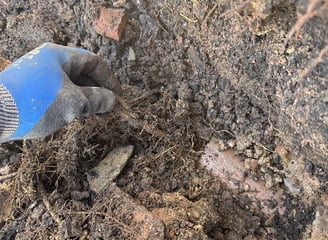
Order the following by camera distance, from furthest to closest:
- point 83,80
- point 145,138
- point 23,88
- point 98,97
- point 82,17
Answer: point 82,17
point 145,138
point 83,80
point 98,97
point 23,88

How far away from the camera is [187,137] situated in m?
1.99

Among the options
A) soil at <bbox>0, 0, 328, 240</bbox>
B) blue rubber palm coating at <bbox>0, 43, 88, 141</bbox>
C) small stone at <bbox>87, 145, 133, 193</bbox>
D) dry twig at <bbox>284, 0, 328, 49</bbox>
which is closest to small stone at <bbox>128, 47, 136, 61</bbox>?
soil at <bbox>0, 0, 328, 240</bbox>

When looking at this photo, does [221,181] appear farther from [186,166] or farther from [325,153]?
[325,153]

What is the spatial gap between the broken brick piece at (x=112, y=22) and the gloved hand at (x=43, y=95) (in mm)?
362

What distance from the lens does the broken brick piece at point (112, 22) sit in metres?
2.02

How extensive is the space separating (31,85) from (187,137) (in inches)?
29.1

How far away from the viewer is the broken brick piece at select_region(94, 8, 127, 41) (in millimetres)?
2018

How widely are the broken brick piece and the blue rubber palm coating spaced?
50 cm

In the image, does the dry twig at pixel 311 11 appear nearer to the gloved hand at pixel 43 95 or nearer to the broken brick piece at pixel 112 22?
the gloved hand at pixel 43 95

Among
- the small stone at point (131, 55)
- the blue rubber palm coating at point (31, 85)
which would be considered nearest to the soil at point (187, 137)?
the small stone at point (131, 55)

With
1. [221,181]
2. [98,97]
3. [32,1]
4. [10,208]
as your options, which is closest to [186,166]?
[221,181]

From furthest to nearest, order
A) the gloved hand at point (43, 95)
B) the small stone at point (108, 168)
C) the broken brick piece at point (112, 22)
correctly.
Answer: the broken brick piece at point (112, 22)
the small stone at point (108, 168)
the gloved hand at point (43, 95)

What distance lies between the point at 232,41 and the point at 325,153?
20.5 inches

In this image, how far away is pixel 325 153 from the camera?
5.20 feet
